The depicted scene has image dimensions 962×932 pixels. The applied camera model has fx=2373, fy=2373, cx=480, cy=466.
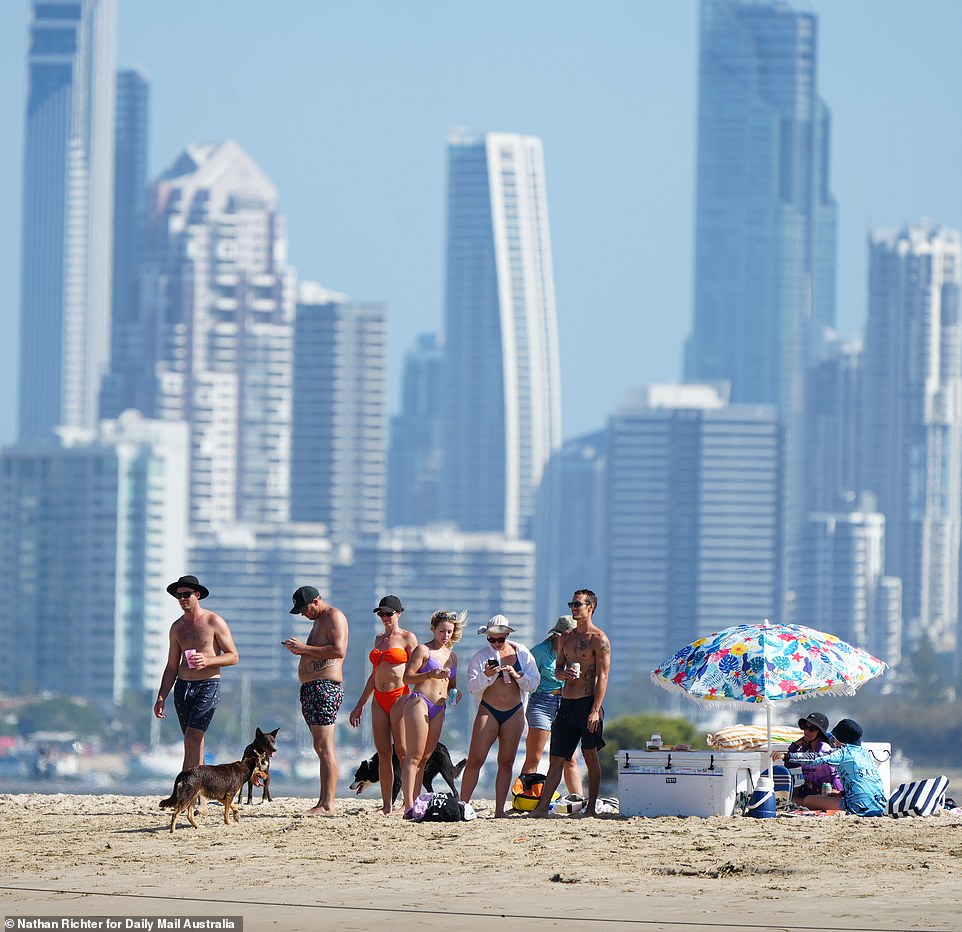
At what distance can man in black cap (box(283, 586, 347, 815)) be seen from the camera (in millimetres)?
15258

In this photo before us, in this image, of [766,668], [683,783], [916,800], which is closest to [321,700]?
[683,783]

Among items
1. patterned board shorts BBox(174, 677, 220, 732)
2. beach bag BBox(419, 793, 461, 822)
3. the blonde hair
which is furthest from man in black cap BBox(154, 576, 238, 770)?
beach bag BBox(419, 793, 461, 822)

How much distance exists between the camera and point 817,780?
15.9 meters

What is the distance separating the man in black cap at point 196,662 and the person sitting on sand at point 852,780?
396 centimetres

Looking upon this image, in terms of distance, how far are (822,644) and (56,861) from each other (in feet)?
18.3

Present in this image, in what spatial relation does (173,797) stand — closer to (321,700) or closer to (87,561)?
(321,700)

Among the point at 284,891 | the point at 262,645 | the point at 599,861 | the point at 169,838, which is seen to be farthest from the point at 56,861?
the point at 262,645

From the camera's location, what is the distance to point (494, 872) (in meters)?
12.8

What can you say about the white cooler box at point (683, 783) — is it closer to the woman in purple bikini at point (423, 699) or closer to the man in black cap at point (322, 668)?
the woman in purple bikini at point (423, 699)

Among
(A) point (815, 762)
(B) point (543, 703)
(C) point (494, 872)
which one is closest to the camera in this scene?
(C) point (494, 872)

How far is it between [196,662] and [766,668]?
12.4ft

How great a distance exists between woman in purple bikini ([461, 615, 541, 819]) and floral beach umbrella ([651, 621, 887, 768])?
41.7 inches

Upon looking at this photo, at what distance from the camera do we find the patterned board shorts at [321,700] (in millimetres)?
15336

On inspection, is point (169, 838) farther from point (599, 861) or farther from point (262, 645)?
point (262, 645)
